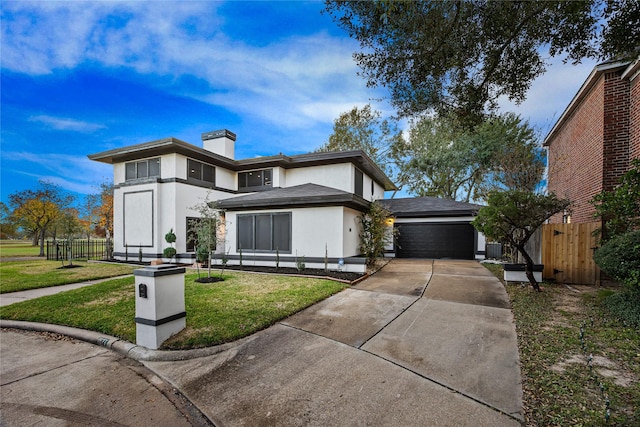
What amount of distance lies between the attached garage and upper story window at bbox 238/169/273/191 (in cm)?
743

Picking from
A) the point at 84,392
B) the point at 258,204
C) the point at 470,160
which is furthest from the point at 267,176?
the point at 470,160

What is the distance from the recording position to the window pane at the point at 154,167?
13.5 m

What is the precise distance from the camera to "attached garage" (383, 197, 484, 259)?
46.1 feet

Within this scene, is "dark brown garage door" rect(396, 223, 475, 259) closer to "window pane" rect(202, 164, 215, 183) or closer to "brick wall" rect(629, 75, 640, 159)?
"brick wall" rect(629, 75, 640, 159)

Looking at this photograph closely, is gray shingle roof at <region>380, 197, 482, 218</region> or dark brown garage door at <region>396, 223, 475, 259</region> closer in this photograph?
gray shingle roof at <region>380, 197, 482, 218</region>

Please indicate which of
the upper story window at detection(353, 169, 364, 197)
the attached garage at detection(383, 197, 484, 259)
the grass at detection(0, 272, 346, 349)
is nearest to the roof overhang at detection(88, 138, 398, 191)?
the upper story window at detection(353, 169, 364, 197)

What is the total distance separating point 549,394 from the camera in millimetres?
2738

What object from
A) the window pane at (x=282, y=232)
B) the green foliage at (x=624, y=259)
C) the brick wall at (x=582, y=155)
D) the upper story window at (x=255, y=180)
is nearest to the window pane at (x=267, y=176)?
the upper story window at (x=255, y=180)

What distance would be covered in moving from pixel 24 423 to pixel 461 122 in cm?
786

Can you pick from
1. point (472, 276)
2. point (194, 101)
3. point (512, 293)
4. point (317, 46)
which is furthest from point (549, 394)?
point (194, 101)

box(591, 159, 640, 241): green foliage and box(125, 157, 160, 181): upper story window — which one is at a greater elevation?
box(125, 157, 160, 181): upper story window

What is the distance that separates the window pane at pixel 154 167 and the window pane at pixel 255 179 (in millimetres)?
4691

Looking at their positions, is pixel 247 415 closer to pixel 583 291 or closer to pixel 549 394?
pixel 549 394

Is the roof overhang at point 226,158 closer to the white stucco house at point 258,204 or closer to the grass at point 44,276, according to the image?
the white stucco house at point 258,204
